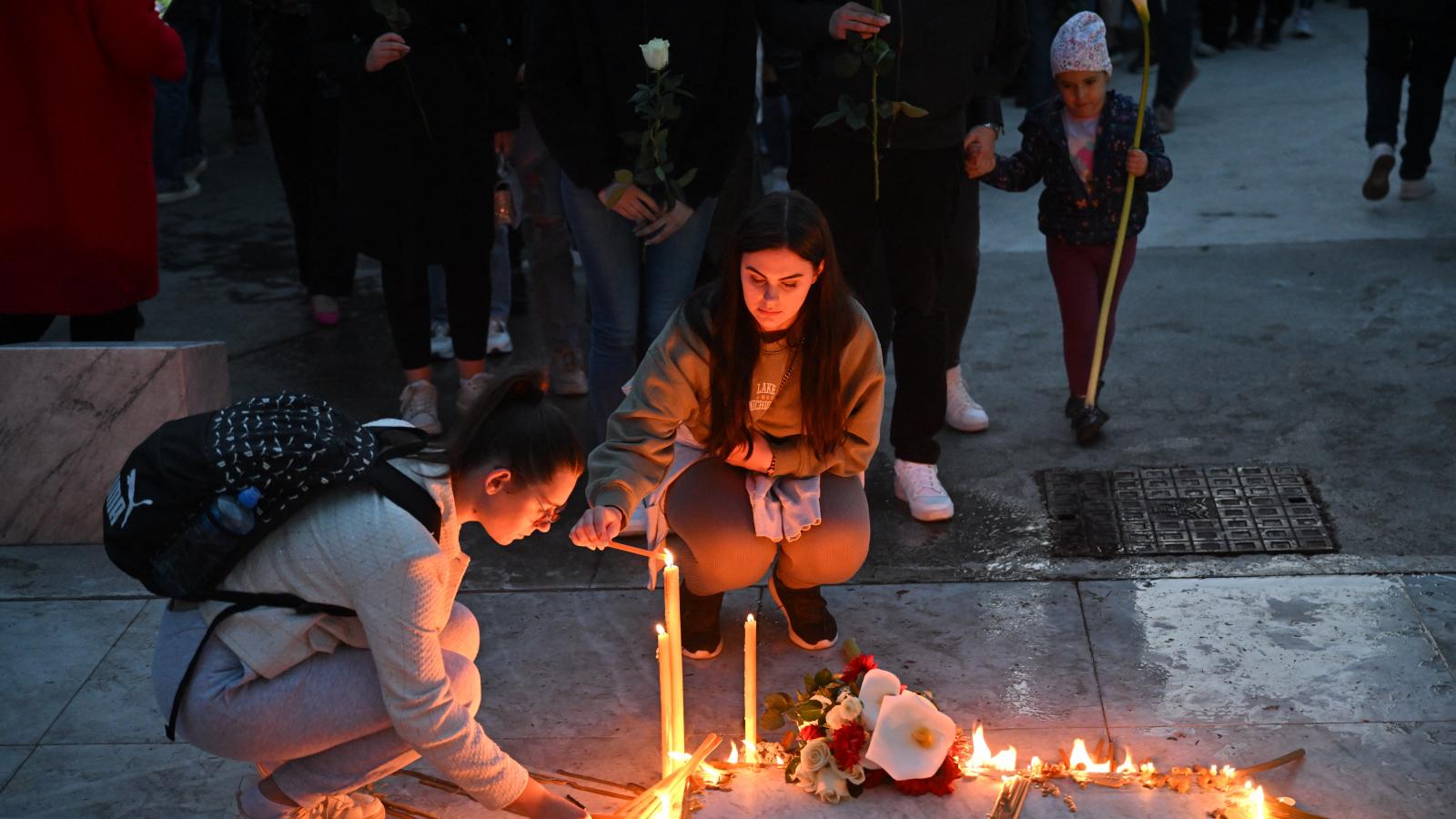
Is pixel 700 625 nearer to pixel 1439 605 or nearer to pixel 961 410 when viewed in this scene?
pixel 961 410

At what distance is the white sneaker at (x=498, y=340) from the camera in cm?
585

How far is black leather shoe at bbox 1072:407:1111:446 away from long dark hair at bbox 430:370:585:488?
2.48 m

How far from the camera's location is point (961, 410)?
5.00m

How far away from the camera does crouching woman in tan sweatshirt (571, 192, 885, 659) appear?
3.31 meters

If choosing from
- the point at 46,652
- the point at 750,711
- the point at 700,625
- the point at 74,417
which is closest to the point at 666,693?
the point at 750,711

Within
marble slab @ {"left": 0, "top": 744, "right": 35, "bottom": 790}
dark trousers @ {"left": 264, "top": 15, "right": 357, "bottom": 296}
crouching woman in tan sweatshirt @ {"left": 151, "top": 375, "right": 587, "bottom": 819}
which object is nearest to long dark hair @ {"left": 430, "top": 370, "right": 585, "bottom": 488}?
crouching woman in tan sweatshirt @ {"left": 151, "top": 375, "right": 587, "bottom": 819}

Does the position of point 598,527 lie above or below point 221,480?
below

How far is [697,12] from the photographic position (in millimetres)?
4188

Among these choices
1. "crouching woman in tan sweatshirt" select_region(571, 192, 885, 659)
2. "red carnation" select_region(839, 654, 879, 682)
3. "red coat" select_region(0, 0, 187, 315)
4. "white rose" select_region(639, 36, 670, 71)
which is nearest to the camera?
"red carnation" select_region(839, 654, 879, 682)

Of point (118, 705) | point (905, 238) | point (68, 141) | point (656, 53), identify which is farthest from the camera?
point (68, 141)

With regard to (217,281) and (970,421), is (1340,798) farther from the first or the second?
(217,281)

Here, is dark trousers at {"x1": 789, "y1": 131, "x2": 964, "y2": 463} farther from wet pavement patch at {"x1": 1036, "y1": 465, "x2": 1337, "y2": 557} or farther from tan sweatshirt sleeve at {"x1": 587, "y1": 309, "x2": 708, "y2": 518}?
tan sweatshirt sleeve at {"x1": 587, "y1": 309, "x2": 708, "y2": 518}

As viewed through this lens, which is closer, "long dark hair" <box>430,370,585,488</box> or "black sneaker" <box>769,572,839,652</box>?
"long dark hair" <box>430,370,585,488</box>

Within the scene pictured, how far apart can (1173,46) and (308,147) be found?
499 cm
